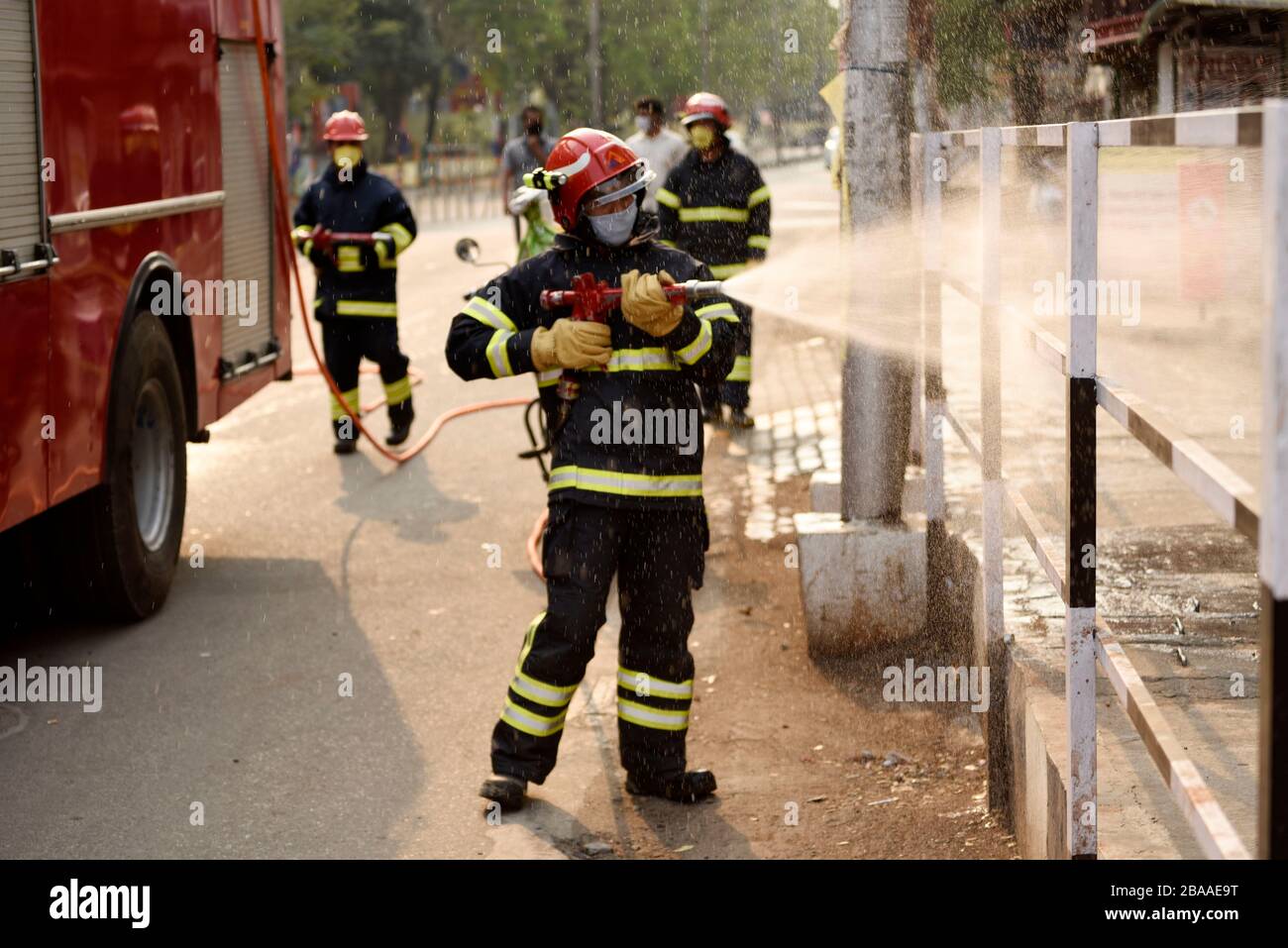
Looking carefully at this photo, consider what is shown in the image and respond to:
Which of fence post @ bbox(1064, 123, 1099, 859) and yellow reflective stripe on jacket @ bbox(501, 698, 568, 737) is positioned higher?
fence post @ bbox(1064, 123, 1099, 859)

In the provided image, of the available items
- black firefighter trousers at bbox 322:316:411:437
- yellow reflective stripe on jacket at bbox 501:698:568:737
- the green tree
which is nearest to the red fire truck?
black firefighter trousers at bbox 322:316:411:437

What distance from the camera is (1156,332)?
457 inches

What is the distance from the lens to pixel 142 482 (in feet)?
23.5

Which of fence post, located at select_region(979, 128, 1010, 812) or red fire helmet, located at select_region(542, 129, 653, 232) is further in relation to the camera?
red fire helmet, located at select_region(542, 129, 653, 232)

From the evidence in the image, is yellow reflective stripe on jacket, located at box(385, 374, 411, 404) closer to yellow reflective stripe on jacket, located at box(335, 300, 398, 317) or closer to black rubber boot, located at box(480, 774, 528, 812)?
yellow reflective stripe on jacket, located at box(335, 300, 398, 317)

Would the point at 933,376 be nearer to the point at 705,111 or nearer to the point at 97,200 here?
the point at 97,200

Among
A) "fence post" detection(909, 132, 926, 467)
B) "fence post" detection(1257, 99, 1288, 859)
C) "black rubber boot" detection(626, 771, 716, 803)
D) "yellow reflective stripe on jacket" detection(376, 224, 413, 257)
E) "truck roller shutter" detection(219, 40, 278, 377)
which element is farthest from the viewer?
"yellow reflective stripe on jacket" detection(376, 224, 413, 257)

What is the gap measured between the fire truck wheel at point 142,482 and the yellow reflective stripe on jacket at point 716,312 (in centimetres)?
255

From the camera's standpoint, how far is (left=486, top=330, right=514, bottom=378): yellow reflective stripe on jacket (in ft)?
16.0

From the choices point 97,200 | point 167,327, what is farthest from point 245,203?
point 97,200

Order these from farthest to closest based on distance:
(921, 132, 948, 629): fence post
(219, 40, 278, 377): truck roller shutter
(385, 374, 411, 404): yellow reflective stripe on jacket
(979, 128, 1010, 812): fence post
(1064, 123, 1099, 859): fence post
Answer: (385, 374, 411, 404): yellow reflective stripe on jacket, (219, 40, 278, 377): truck roller shutter, (921, 132, 948, 629): fence post, (979, 128, 1010, 812): fence post, (1064, 123, 1099, 859): fence post

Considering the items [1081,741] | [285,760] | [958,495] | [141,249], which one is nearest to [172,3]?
[141,249]

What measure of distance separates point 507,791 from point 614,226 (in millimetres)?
1540

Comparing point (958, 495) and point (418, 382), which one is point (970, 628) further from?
point (418, 382)
